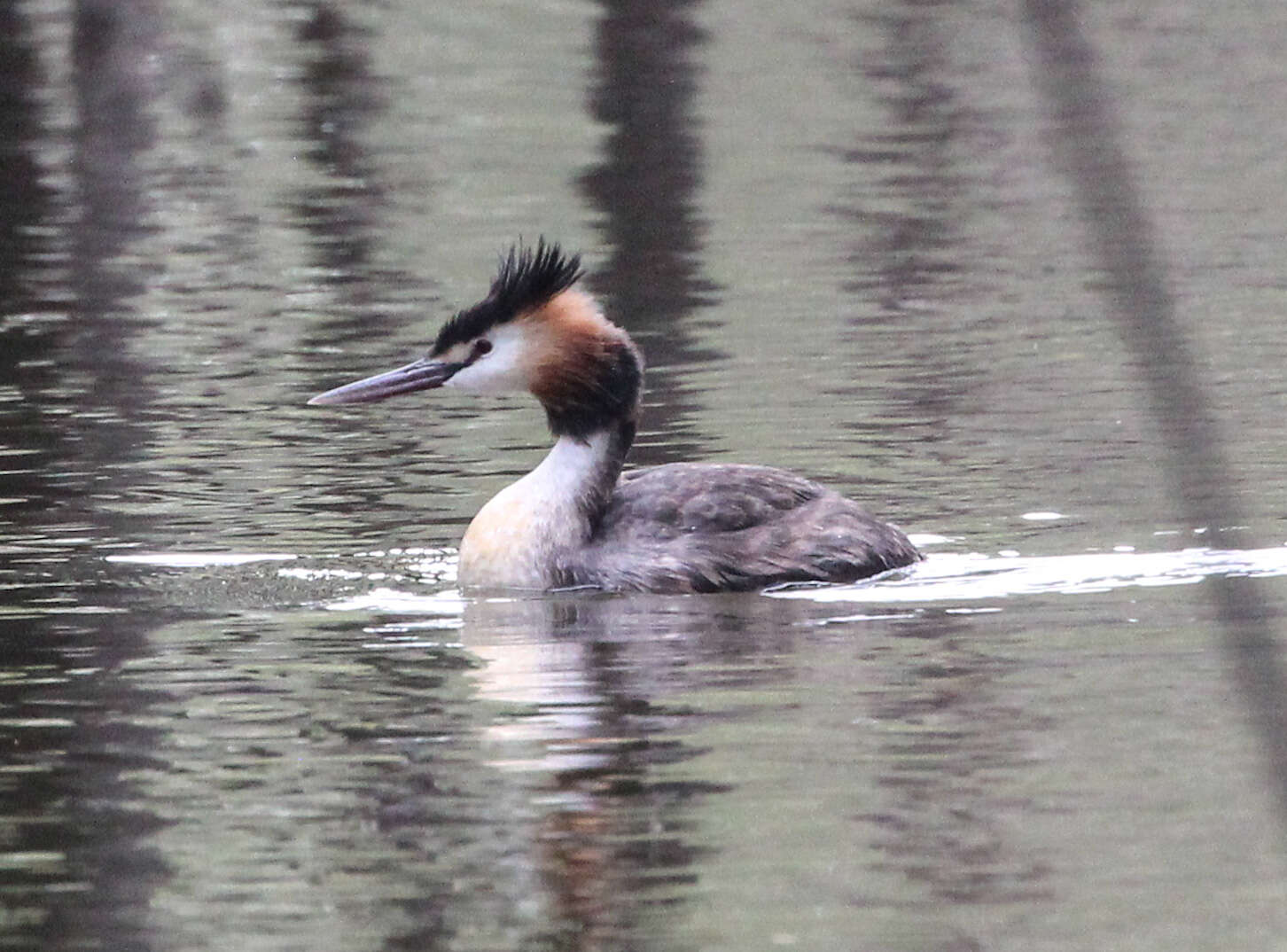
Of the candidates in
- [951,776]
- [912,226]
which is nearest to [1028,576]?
[951,776]

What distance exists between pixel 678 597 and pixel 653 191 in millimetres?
13447

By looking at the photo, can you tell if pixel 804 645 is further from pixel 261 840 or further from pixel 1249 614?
pixel 1249 614

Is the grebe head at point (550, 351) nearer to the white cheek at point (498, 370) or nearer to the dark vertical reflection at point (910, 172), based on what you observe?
the white cheek at point (498, 370)

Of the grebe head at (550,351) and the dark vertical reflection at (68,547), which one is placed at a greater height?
the grebe head at (550,351)

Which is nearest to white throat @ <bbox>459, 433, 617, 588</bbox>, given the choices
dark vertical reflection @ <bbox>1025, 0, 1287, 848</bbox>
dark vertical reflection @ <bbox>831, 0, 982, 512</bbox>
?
dark vertical reflection @ <bbox>831, 0, 982, 512</bbox>

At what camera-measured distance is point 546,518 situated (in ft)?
32.9

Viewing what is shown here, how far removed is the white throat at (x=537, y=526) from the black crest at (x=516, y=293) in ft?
1.91

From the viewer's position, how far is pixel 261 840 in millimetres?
6629

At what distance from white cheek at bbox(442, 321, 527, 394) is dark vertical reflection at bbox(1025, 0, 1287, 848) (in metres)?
7.52

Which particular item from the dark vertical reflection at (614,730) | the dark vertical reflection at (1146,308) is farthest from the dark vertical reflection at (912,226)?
the dark vertical reflection at (1146,308)

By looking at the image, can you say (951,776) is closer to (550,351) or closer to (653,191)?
(550,351)

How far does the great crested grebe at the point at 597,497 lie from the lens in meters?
9.88

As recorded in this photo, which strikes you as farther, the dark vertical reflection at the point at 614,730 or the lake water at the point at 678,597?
the dark vertical reflection at the point at 614,730

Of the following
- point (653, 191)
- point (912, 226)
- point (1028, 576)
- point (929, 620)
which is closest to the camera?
point (929, 620)
